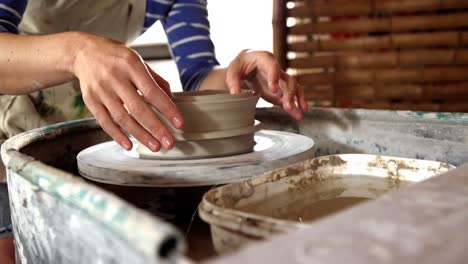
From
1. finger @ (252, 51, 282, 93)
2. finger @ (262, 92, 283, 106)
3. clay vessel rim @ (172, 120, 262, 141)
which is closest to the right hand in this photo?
clay vessel rim @ (172, 120, 262, 141)

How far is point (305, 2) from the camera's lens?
2.46m

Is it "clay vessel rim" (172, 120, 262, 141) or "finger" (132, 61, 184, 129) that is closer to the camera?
"finger" (132, 61, 184, 129)

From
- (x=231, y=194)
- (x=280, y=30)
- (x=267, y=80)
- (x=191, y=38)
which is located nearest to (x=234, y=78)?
(x=267, y=80)

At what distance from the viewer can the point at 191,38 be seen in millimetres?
1627

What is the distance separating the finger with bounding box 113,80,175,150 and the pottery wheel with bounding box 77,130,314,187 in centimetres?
6

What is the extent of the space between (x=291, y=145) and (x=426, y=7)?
1533 millimetres

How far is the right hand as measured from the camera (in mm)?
829

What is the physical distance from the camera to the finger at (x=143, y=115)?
83cm

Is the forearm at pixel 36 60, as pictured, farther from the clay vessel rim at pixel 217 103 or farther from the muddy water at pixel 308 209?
the muddy water at pixel 308 209

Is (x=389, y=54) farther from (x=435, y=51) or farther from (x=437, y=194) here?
(x=437, y=194)

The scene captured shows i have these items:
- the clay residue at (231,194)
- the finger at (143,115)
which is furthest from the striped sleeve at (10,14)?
the clay residue at (231,194)

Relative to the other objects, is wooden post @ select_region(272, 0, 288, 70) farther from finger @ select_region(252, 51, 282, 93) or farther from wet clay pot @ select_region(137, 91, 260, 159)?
wet clay pot @ select_region(137, 91, 260, 159)

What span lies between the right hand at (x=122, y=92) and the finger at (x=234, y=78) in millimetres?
409

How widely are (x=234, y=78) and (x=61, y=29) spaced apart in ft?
1.89
